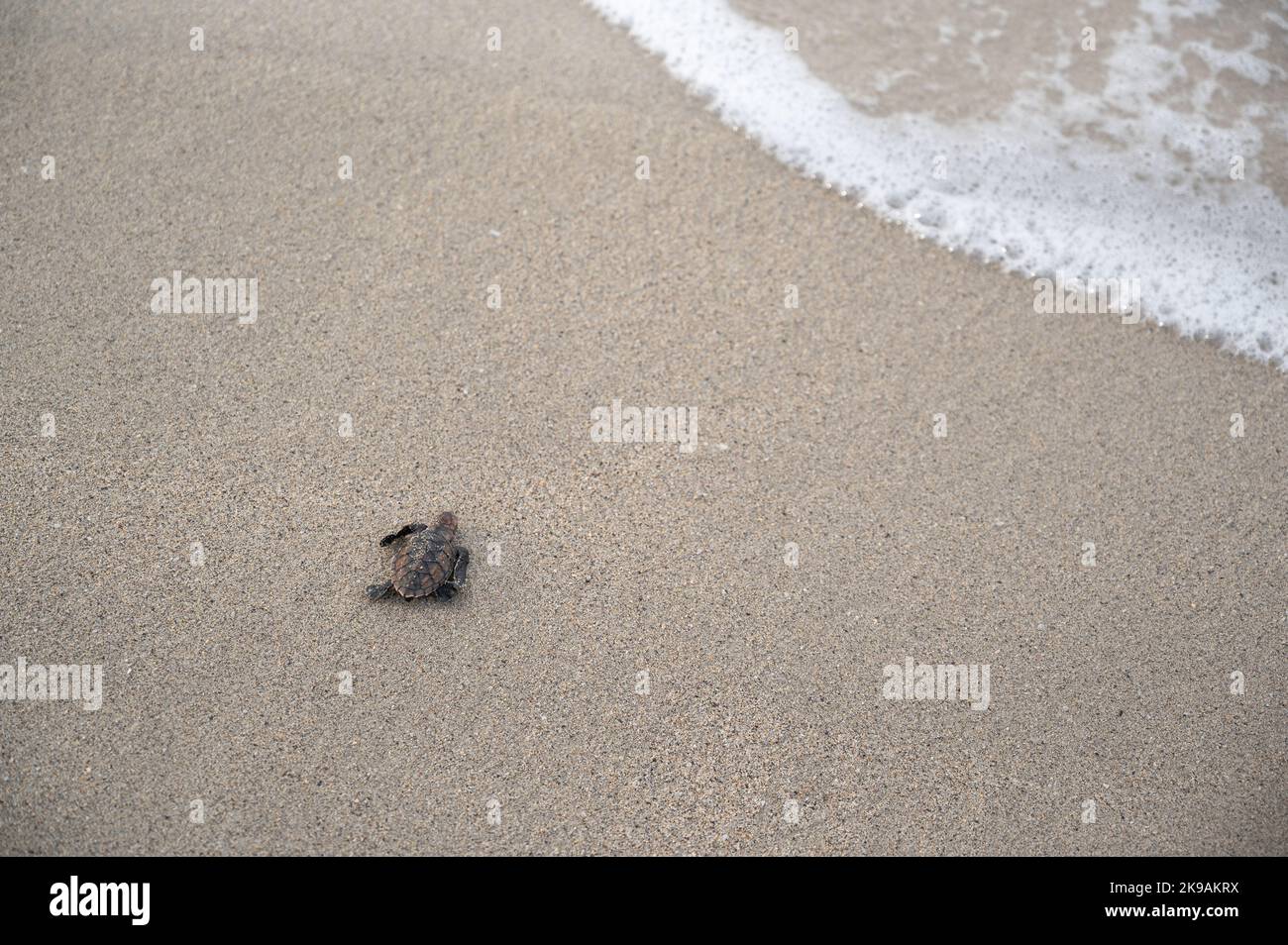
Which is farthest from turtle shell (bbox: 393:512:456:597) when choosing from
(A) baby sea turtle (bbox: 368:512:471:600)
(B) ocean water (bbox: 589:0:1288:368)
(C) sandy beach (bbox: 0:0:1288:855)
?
(B) ocean water (bbox: 589:0:1288:368)

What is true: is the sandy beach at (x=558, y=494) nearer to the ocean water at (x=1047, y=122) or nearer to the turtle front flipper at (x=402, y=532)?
the turtle front flipper at (x=402, y=532)

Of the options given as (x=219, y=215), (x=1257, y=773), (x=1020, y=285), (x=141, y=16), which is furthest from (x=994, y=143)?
(x=141, y=16)

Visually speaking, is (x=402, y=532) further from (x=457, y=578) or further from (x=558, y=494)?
(x=558, y=494)

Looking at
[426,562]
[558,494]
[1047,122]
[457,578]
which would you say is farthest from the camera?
[1047,122]

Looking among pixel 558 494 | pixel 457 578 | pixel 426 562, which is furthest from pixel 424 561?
pixel 558 494

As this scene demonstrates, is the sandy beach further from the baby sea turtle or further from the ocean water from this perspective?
the ocean water

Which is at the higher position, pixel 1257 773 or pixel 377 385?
pixel 377 385

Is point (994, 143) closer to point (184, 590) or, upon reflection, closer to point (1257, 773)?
point (1257, 773)
